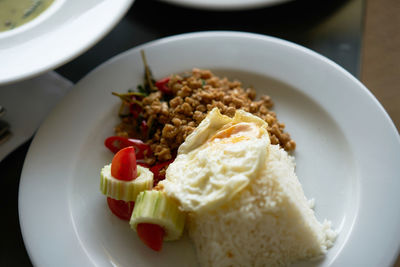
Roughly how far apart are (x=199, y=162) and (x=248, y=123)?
0.35 metres

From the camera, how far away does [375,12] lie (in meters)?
3.21

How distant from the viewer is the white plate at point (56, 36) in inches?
86.4

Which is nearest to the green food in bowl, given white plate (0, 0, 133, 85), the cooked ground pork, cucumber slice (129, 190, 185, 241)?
white plate (0, 0, 133, 85)

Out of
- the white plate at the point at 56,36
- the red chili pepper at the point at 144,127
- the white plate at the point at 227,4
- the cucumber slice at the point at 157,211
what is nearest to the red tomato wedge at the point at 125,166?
the cucumber slice at the point at 157,211

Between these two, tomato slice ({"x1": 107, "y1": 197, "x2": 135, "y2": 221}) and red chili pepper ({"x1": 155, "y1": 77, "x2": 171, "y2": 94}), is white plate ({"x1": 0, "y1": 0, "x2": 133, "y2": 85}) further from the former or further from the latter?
tomato slice ({"x1": 107, "y1": 197, "x2": 135, "y2": 221})

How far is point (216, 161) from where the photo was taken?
2021 millimetres

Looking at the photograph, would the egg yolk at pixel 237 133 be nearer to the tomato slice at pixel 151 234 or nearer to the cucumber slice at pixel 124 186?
the cucumber slice at pixel 124 186

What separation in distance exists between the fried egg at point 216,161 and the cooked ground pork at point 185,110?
168 mm

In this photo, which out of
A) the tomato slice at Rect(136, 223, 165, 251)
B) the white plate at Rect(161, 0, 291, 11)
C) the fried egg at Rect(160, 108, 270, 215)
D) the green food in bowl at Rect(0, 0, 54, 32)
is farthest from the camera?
the white plate at Rect(161, 0, 291, 11)

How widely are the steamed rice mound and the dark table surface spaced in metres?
1.26

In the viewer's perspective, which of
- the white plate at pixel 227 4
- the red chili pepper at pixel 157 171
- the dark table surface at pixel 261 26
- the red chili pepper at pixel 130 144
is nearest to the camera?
the red chili pepper at pixel 157 171

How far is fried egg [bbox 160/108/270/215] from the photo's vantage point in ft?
6.40

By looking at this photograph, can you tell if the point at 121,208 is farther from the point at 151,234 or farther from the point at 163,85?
the point at 163,85

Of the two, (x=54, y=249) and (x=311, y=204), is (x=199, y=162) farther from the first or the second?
(x=54, y=249)
